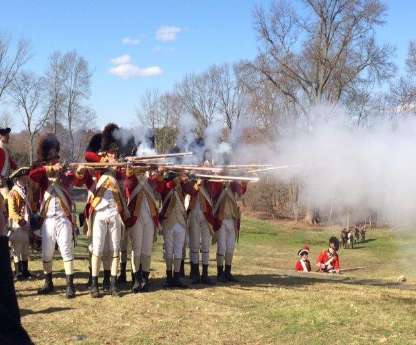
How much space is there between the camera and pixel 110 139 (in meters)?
8.82

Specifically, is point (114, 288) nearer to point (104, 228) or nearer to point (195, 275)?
point (104, 228)

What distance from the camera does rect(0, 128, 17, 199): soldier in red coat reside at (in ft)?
31.6

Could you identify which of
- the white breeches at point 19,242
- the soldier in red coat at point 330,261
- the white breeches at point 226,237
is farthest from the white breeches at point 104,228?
the soldier in red coat at point 330,261

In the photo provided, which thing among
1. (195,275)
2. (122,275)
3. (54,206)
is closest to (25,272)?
(122,275)

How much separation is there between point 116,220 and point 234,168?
2.39 meters

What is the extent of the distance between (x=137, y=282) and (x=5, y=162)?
330 centimetres

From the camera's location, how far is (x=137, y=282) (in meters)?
8.83

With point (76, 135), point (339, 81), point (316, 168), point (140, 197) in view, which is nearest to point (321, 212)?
point (339, 81)

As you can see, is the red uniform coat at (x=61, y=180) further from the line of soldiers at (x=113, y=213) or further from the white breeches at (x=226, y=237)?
the white breeches at (x=226, y=237)

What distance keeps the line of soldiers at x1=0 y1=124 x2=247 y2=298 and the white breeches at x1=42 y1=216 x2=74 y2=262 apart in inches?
0.6

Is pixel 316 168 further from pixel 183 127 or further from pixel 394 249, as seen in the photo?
pixel 394 249

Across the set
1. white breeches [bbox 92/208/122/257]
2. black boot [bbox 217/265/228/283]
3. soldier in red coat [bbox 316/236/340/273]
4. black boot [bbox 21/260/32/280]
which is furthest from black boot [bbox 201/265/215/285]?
soldier in red coat [bbox 316/236/340/273]

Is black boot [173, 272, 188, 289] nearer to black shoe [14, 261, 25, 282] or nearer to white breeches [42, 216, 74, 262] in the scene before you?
white breeches [42, 216, 74, 262]

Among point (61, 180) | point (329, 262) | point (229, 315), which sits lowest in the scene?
point (329, 262)
